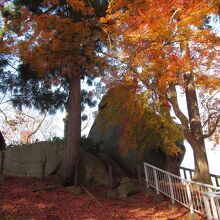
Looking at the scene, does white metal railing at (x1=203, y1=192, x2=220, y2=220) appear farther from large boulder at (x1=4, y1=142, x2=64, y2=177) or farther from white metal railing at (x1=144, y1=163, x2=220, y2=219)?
large boulder at (x1=4, y1=142, x2=64, y2=177)

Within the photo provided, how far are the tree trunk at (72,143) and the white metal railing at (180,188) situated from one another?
9.22 feet

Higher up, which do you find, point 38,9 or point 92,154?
point 38,9

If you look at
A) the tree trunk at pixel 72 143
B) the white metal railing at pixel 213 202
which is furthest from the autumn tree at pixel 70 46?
the white metal railing at pixel 213 202

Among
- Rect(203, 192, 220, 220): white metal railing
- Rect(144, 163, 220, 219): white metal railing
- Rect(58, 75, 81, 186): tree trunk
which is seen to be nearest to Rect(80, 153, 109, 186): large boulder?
Rect(58, 75, 81, 186): tree trunk

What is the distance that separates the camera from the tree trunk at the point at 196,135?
8.48 meters

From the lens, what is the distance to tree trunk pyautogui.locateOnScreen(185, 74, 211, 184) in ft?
27.8

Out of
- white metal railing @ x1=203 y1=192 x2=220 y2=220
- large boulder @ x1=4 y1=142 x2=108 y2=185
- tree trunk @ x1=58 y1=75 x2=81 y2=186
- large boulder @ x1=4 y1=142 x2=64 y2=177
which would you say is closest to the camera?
white metal railing @ x1=203 y1=192 x2=220 y2=220

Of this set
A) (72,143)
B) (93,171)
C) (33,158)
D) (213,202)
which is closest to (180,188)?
(213,202)

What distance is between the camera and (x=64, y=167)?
1066 centimetres

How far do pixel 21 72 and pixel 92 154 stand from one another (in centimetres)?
488

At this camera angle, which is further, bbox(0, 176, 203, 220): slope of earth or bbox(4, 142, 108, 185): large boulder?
bbox(4, 142, 108, 185): large boulder

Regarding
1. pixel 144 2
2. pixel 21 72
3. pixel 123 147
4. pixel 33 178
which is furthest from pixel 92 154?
pixel 144 2

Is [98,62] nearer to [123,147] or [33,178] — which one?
[123,147]

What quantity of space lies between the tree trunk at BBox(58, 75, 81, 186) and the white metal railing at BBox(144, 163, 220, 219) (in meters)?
2.81
